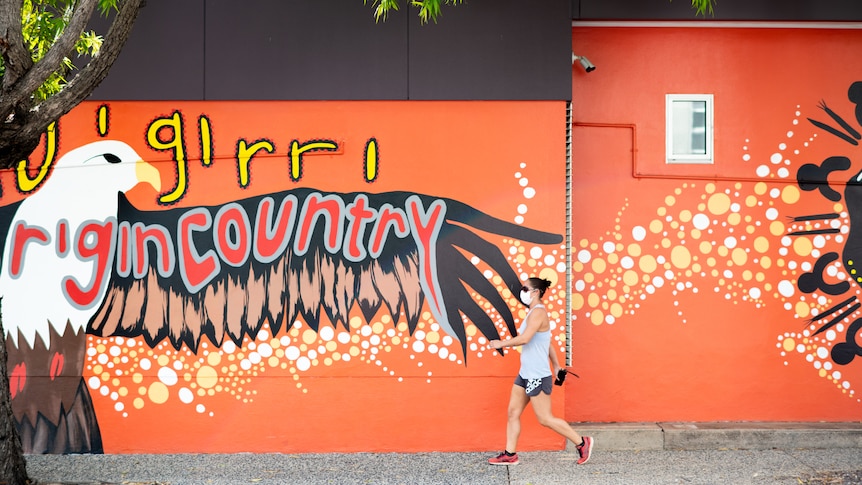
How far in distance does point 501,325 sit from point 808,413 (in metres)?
3.17

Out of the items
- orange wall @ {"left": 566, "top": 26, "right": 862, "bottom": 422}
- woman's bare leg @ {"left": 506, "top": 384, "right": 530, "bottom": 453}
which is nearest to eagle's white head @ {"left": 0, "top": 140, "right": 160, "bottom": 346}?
woman's bare leg @ {"left": 506, "top": 384, "right": 530, "bottom": 453}

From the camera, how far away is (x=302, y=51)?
7.27 metres

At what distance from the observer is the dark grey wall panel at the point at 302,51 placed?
23.8 feet

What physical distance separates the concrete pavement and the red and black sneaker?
75 millimetres

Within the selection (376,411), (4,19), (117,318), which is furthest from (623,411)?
(4,19)

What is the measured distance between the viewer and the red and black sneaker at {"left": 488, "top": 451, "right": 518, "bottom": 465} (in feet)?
22.3

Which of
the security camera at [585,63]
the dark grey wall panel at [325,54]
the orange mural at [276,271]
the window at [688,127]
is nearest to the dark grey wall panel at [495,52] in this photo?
the dark grey wall panel at [325,54]

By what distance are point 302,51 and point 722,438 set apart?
208 inches

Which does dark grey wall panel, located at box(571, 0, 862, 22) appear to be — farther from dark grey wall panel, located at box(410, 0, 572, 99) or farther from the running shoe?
the running shoe

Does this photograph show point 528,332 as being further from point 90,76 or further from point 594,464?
point 90,76

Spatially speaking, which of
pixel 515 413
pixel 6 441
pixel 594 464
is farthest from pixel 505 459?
pixel 6 441

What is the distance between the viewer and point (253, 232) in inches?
286

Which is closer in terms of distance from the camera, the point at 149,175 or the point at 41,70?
the point at 41,70

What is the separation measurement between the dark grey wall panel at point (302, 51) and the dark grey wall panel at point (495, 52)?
8.8 inches
